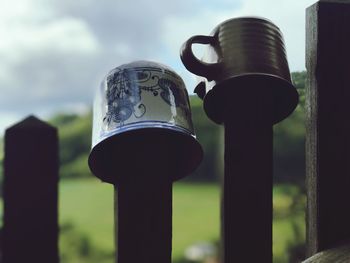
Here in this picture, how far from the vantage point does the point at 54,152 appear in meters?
1.16

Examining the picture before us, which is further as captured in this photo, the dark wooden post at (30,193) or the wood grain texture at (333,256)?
the dark wooden post at (30,193)

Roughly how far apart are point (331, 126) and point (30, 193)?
0.57 m

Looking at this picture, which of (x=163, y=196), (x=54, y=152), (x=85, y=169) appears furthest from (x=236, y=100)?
(x=85, y=169)

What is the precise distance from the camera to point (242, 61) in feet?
3.03

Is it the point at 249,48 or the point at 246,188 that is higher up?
the point at 249,48

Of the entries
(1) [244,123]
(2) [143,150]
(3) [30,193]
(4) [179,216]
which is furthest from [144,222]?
(4) [179,216]

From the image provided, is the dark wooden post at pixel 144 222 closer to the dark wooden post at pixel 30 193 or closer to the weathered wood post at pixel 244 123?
the weathered wood post at pixel 244 123

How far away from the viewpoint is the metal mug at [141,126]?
36.8 inches

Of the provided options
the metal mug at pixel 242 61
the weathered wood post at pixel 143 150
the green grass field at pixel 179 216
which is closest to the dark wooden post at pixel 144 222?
the weathered wood post at pixel 143 150

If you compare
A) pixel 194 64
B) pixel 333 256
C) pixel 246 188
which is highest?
pixel 194 64

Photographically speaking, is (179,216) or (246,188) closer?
(246,188)

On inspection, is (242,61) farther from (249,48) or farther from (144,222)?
(144,222)

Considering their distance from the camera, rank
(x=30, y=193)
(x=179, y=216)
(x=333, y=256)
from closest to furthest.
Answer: (x=333, y=256), (x=30, y=193), (x=179, y=216)

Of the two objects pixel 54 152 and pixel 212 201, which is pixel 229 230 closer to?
pixel 54 152
